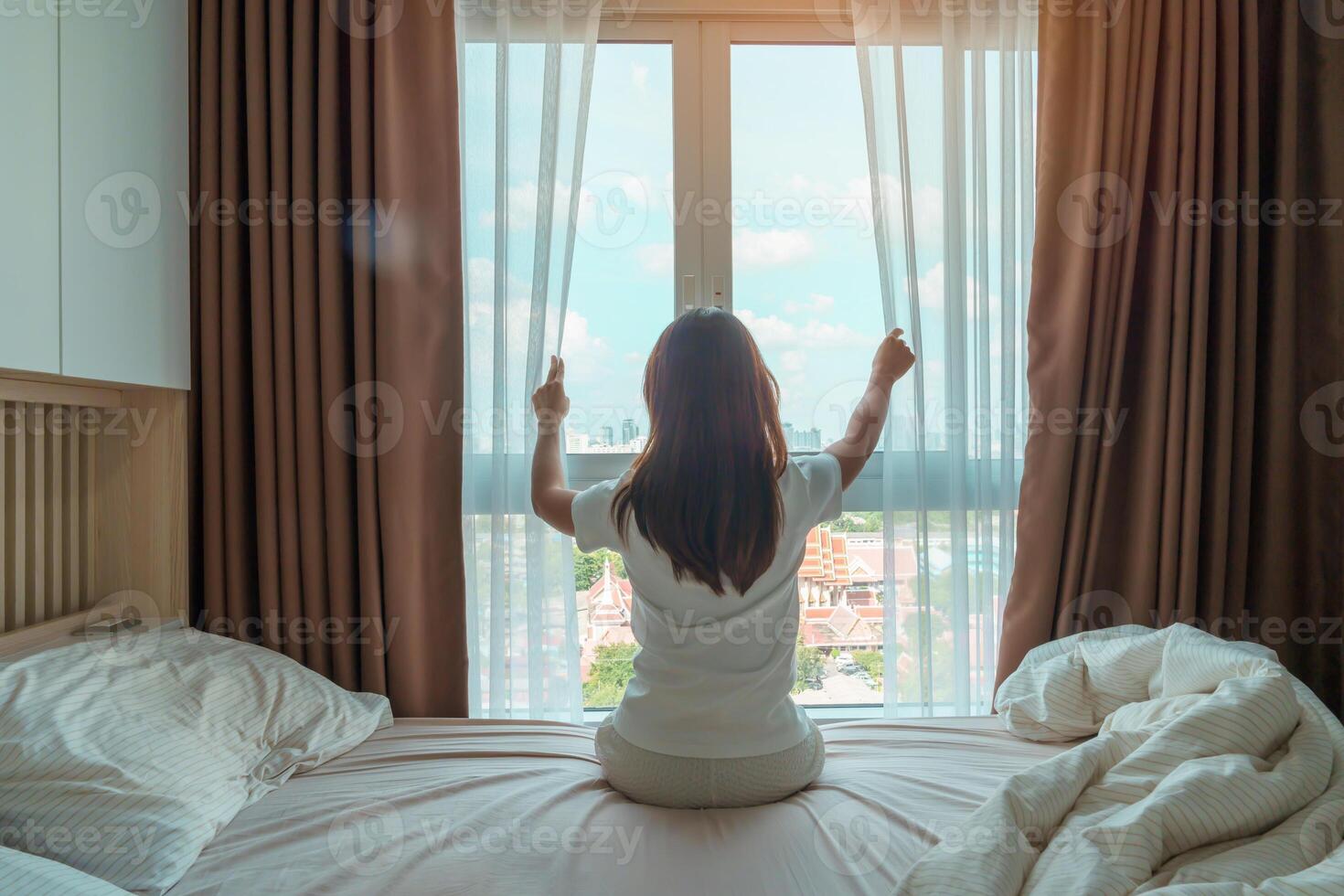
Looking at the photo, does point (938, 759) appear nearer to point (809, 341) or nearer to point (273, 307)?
point (809, 341)

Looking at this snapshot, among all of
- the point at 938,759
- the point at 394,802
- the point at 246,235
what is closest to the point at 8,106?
the point at 246,235

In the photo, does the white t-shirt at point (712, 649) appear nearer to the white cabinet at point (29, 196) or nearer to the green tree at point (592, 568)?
the green tree at point (592, 568)

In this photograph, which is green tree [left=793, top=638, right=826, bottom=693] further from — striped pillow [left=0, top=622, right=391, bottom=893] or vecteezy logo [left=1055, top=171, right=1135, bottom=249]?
vecteezy logo [left=1055, top=171, right=1135, bottom=249]

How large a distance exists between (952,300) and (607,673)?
1.24 metres

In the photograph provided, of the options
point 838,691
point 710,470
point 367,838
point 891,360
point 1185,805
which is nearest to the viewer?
point 1185,805

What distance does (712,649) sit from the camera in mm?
1288

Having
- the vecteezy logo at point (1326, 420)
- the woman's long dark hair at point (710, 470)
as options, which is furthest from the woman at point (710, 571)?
the vecteezy logo at point (1326, 420)

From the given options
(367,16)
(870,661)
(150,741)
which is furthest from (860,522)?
(367,16)

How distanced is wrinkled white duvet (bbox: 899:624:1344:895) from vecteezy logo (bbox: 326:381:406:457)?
135 centimetres

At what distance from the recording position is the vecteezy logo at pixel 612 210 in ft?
6.41

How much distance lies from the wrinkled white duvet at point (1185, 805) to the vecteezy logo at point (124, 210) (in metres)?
1.70

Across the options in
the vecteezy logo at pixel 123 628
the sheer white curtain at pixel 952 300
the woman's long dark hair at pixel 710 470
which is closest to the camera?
the woman's long dark hair at pixel 710 470

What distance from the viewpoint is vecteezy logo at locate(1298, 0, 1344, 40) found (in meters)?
1.85

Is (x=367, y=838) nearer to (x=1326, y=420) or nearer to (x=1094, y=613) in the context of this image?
(x=1094, y=613)
